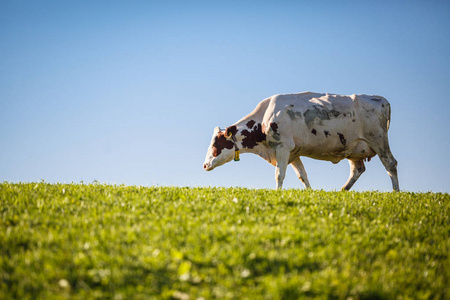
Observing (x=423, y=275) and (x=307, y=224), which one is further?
(x=307, y=224)

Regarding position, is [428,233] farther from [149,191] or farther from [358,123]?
[358,123]

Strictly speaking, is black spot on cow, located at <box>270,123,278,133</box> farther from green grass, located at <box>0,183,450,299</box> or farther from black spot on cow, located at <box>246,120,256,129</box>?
green grass, located at <box>0,183,450,299</box>

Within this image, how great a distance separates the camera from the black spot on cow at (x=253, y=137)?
15.1m

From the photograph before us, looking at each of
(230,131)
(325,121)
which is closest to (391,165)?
(325,121)

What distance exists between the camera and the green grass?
14.5 ft

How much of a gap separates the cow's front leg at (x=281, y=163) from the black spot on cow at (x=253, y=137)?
1097 mm

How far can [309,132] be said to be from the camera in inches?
566

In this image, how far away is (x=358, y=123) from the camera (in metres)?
14.8

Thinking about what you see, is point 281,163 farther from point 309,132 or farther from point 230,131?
point 230,131

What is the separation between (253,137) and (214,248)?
33.5 feet

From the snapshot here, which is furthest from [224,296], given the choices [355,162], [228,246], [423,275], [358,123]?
[355,162]

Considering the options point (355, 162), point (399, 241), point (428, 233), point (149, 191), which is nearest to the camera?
point (399, 241)

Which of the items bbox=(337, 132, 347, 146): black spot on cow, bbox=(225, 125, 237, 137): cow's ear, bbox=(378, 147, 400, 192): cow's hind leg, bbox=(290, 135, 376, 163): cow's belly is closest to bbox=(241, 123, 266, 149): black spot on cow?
bbox=(225, 125, 237, 137): cow's ear

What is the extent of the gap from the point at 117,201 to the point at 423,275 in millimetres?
5647
